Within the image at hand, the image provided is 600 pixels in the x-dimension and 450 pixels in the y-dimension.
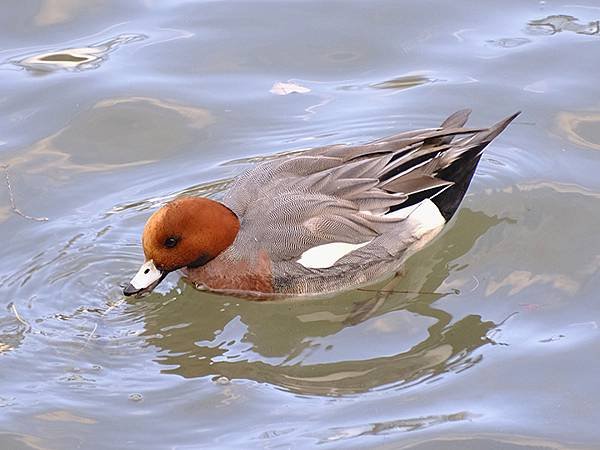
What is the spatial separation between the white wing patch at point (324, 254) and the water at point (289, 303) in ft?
0.79

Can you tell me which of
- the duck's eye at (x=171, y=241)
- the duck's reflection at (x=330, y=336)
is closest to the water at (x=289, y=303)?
the duck's reflection at (x=330, y=336)

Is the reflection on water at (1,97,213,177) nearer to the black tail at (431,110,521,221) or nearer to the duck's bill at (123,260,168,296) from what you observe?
the duck's bill at (123,260,168,296)

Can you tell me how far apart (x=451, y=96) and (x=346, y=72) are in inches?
35.9

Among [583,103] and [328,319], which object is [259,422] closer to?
[328,319]

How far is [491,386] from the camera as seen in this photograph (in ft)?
19.8

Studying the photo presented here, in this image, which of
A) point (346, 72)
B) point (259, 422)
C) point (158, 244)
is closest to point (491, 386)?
point (259, 422)

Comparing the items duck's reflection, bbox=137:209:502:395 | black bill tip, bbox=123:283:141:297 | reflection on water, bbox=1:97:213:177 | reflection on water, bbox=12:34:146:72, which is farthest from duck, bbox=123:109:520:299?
reflection on water, bbox=12:34:146:72

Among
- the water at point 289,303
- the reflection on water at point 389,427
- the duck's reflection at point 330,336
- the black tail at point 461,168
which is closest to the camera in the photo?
the reflection on water at point 389,427

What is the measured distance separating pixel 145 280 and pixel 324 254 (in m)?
1.02

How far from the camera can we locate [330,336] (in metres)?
6.58

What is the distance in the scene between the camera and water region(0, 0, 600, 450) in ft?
19.4

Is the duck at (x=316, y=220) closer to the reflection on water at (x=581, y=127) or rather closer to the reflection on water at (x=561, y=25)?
the reflection on water at (x=581, y=127)

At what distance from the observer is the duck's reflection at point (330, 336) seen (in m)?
6.22

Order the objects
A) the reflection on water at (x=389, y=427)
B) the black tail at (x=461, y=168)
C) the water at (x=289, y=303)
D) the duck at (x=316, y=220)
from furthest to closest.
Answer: the black tail at (x=461, y=168) → the duck at (x=316, y=220) → the water at (x=289, y=303) → the reflection on water at (x=389, y=427)
